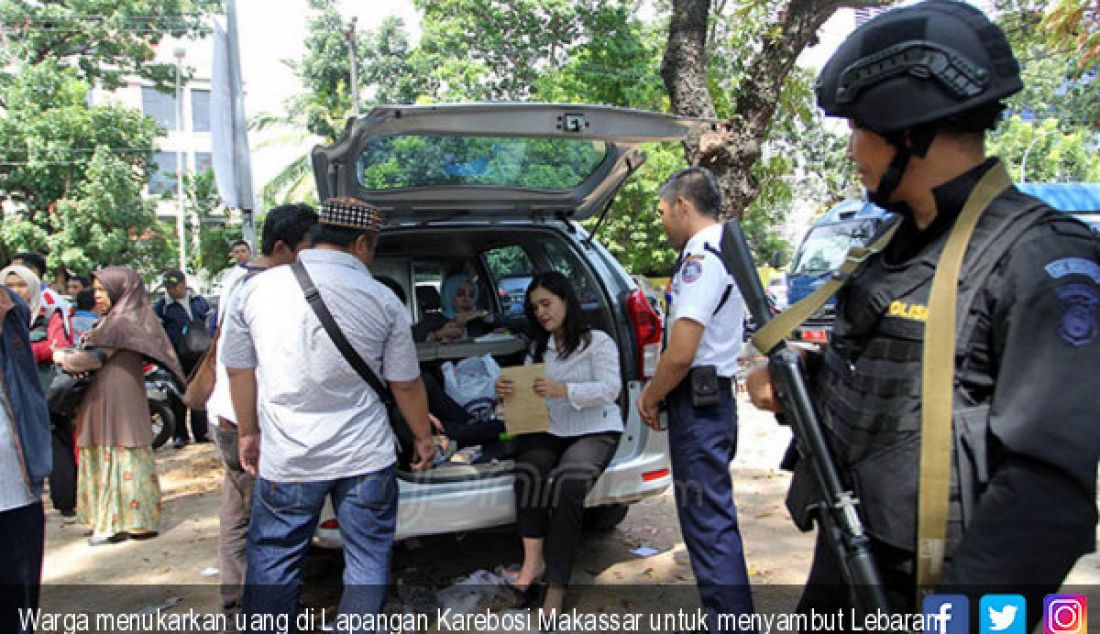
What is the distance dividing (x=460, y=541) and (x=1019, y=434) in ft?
11.1

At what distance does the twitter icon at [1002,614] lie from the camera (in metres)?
1.12

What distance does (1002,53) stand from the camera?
1.23 metres

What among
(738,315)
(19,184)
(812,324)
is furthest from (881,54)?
(19,184)

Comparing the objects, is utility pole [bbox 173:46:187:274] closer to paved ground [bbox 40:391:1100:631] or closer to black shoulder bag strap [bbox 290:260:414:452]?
paved ground [bbox 40:391:1100:631]

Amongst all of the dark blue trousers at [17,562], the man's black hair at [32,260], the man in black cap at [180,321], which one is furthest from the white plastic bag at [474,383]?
the man in black cap at [180,321]

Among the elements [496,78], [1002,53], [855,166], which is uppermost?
[496,78]

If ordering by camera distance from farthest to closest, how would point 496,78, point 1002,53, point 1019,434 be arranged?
1. point 496,78
2. point 1002,53
3. point 1019,434

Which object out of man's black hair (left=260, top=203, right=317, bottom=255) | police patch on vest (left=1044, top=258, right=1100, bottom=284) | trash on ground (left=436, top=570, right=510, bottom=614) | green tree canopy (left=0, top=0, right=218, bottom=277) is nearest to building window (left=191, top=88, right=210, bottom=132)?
green tree canopy (left=0, top=0, right=218, bottom=277)

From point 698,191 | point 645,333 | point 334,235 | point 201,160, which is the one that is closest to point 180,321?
point 334,235

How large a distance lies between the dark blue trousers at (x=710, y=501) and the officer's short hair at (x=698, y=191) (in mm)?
696

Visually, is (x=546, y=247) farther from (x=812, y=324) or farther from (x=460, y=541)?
(x=812, y=324)

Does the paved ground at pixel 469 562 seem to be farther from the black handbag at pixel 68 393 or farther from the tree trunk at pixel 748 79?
the tree trunk at pixel 748 79

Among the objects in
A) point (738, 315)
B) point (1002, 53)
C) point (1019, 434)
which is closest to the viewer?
point (1019, 434)

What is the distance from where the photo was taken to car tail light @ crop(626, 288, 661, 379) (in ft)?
11.3
